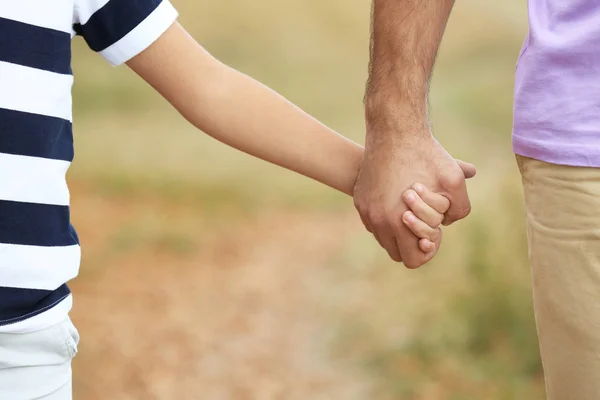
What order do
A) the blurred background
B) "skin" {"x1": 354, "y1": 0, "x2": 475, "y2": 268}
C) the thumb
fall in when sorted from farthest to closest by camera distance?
the blurred background
the thumb
"skin" {"x1": 354, "y1": 0, "x2": 475, "y2": 268}

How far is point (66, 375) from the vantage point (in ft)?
2.77

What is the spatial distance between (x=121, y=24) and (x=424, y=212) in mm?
439

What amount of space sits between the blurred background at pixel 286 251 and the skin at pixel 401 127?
1.81 m

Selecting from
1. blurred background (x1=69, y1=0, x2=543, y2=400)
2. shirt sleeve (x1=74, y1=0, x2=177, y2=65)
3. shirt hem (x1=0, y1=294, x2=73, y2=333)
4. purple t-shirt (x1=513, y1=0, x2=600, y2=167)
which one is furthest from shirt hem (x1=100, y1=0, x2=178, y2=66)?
blurred background (x1=69, y1=0, x2=543, y2=400)

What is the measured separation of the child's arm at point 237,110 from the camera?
961mm

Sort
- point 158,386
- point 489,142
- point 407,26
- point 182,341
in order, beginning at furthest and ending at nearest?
1. point 489,142
2. point 182,341
3. point 158,386
4. point 407,26

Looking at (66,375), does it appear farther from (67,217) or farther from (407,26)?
(407,26)

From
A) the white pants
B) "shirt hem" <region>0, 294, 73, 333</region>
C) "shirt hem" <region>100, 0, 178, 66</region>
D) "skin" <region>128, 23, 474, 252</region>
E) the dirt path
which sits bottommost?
the dirt path

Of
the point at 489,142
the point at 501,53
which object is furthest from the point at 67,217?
the point at 501,53

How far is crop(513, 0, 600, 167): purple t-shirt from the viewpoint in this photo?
2.80 ft

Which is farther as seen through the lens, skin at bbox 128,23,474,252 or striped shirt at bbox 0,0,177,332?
skin at bbox 128,23,474,252

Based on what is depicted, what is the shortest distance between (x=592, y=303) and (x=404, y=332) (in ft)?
7.42

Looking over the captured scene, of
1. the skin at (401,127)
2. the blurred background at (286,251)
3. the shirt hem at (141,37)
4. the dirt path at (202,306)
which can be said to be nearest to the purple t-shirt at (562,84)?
the skin at (401,127)

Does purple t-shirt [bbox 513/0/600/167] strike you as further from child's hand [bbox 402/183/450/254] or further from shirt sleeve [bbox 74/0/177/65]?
shirt sleeve [bbox 74/0/177/65]
